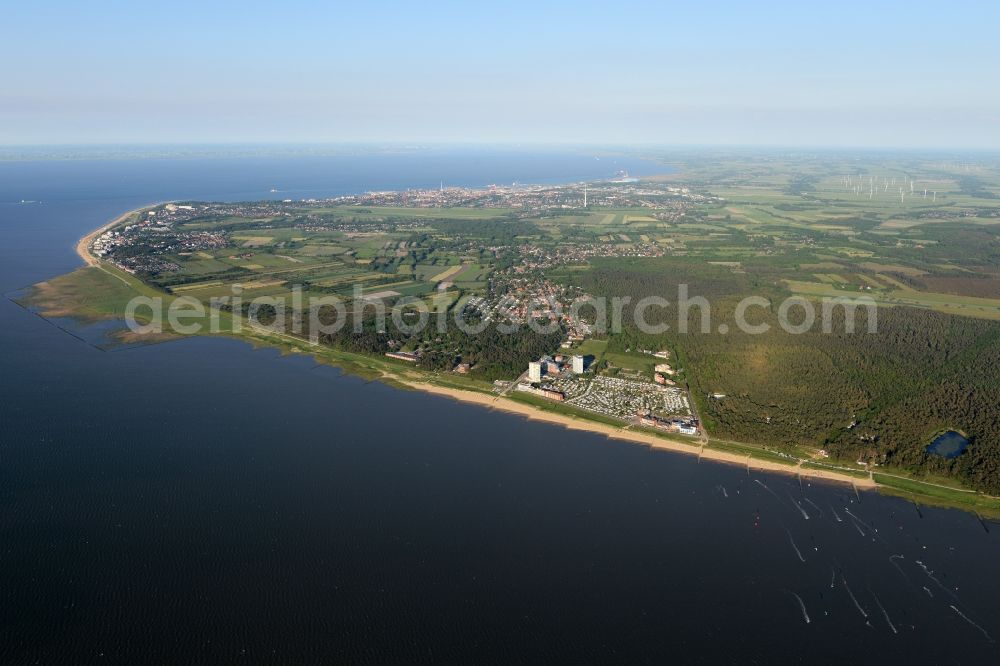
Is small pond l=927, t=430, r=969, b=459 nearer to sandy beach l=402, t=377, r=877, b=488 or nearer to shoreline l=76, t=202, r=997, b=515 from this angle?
shoreline l=76, t=202, r=997, b=515

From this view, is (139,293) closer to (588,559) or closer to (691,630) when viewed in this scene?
(588,559)

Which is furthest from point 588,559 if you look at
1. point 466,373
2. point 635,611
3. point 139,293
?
point 139,293

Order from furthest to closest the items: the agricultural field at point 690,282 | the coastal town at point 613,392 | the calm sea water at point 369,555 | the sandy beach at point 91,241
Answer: the sandy beach at point 91,241 < the agricultural field at point 690,282 < the coastal town at point 613,392 < the calm sea water at point 369,555

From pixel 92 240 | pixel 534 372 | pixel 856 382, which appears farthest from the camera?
pixel 92 240

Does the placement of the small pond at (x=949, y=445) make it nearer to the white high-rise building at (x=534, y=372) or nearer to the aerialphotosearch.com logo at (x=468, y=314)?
the aerialphotosearch.com logo at (x=468, y=314)

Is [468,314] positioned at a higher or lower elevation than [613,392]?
higher

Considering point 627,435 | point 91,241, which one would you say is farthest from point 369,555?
point 91,241

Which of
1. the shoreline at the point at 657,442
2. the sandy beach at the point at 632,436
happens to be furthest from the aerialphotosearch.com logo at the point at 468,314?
the sandy beach at the point at 632,436

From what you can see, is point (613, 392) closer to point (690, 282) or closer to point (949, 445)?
point (949, 445)
